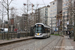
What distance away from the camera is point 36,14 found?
38250mm

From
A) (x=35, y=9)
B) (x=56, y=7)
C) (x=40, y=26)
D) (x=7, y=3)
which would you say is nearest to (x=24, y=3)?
(x=35, y=9)

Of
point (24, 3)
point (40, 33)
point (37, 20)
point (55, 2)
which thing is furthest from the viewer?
point (55, 2)

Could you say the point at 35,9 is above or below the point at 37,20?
above

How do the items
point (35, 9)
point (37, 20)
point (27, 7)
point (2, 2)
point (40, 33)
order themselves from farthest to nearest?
point (37, 20) → point (35, 9) → point (27, 7) → point (40, 33) → point (2, 2)

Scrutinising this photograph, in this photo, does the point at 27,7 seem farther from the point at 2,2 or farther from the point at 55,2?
the point at 55,2

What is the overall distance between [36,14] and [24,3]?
8.50 m

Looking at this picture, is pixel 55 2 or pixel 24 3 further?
pixel 55 2

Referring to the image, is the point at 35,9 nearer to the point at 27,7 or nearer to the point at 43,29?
the point at 27,7

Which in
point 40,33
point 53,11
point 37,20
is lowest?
point 40,33

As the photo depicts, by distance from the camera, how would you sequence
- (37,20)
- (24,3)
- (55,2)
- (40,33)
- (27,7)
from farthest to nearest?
1. (55,2)
2. (37,20)
3. (24,3)
4. (27,7)
5. (40,33)

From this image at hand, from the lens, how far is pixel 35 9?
121 ft

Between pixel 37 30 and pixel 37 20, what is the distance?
1596 cm

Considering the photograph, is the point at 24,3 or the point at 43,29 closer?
the point at 43,29

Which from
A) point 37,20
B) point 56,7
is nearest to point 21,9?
point 37,20
